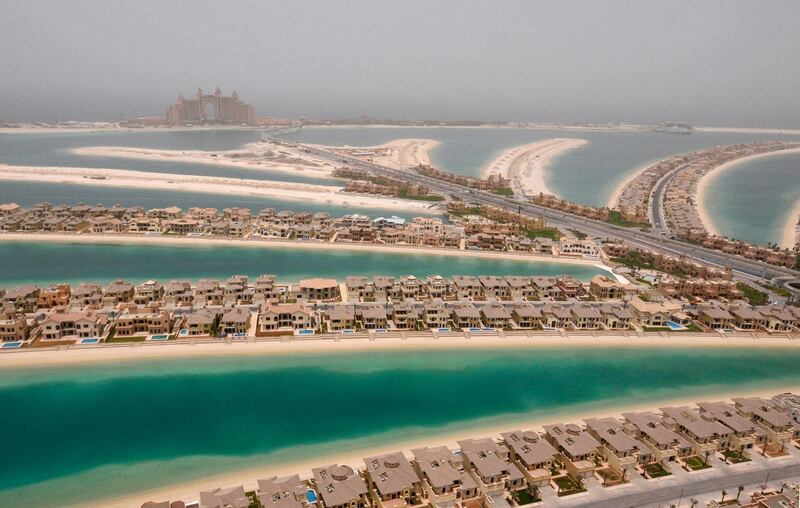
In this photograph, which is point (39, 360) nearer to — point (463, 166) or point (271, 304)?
point (271, 304)

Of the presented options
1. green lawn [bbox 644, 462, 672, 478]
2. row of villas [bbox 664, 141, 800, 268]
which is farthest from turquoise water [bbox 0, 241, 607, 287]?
green lawn [bbox 644, 462, 672, 478]

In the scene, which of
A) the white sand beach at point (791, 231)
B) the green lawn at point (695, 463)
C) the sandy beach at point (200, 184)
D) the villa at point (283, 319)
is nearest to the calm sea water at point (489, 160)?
the white sand beach at point (791, 231)

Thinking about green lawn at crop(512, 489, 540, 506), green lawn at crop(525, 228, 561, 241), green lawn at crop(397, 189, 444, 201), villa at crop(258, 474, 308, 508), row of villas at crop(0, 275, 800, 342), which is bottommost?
green lawn at crop(512, 489, 540, 506)

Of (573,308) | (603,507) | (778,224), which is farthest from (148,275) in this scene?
(778,224)

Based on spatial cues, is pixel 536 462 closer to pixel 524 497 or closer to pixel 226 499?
pixel 524 497

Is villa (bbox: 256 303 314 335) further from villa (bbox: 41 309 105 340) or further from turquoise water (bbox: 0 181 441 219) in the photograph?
turquoise water (bbox: 0 181 441 219)
